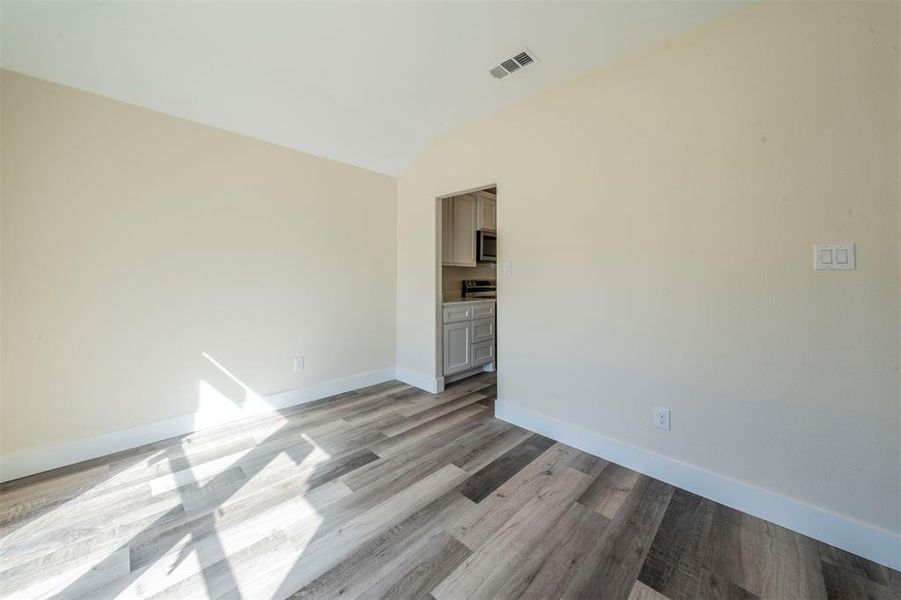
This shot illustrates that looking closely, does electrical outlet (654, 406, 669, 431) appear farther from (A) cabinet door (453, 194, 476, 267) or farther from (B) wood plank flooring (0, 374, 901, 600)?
(A) cabinet door (453, 194, 476, 267)

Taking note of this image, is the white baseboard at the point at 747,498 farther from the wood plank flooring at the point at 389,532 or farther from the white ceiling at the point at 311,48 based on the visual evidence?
the white ceiling at the point at 311,48

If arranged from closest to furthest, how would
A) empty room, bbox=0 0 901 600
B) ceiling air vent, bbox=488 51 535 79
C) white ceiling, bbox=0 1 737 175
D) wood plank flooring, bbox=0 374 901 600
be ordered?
wood plank flooring, bbox=0 374 901 600
empty room, bbox=0 0 901 600
white ceiling, bbox=0 1 737 175
ceiling air vent, bbox=488 51 535 79

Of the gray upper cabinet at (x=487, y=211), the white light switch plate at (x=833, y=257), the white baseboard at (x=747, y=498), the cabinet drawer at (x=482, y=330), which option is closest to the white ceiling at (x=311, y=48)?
the white light switch plate at (x=833, y=257)

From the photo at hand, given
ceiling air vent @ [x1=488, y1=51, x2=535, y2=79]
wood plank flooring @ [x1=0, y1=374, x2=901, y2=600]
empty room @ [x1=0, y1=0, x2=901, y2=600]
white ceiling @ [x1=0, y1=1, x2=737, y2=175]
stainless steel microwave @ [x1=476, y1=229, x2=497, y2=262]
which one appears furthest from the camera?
stainless steel microwave @ [x1=476, y1=229, x2=497, y2=262]

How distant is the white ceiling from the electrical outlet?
2.15 metres

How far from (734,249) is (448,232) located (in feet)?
9.29

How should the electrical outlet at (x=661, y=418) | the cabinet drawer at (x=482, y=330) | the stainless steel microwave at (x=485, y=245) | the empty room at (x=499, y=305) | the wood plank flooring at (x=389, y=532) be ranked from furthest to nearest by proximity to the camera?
the stainless steel microwave at (x=485, y=245) < the cabinet drawer at (x=482, y=330) < the electrical outlet at (x=661, y=418) < the empty room at (x=499, y=305) < the wood plank flooring at (x=389, y=532)

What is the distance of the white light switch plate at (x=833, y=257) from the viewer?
1.41m

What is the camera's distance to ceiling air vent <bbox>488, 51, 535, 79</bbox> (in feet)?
6.79

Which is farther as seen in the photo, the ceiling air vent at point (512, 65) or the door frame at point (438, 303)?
the door frame at point (438, 303)

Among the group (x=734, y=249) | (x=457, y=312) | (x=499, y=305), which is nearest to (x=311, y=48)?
(x=499, y=305)

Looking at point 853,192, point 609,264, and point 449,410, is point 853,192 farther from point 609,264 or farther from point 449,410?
point 449,410

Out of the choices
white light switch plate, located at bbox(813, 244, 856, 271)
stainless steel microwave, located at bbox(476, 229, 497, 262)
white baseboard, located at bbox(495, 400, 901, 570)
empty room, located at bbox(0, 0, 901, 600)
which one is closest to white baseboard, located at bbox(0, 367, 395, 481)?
empty room, located at bbox(0, 0, 901, 600)

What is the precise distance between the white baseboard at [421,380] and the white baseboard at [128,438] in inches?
33.2
